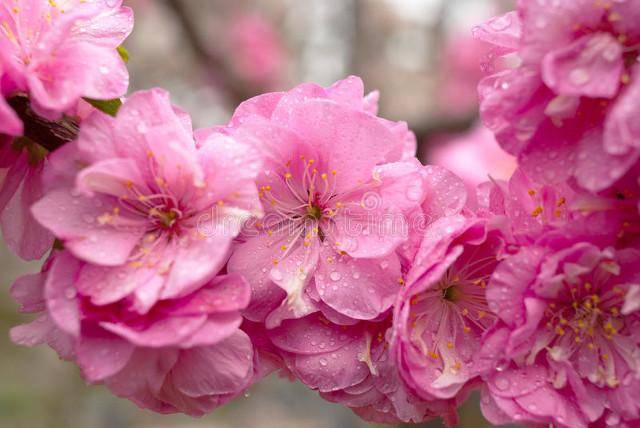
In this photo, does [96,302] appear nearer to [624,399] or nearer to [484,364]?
[484,364]

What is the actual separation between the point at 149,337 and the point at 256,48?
12.3 ft

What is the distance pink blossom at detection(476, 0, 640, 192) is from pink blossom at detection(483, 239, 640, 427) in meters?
0.09

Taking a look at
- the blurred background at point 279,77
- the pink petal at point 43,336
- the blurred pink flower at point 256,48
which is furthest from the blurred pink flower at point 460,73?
the pink petal at point 43,336

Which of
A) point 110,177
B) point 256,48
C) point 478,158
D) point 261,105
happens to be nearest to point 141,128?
point 110,177

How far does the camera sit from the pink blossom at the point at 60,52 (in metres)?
0.64

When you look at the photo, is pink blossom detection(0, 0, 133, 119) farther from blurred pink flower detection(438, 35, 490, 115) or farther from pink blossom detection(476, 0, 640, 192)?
blurred pink flower detection(438, 35, 490, 115)

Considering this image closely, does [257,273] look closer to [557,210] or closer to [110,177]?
[110,177]

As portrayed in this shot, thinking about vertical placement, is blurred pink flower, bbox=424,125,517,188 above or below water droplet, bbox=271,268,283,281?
below

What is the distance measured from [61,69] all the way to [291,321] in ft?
1.23

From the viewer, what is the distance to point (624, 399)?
0.67 metres

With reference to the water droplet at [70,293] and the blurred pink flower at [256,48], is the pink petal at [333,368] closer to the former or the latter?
the water droplet at [70,293]

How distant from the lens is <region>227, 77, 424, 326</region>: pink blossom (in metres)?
0.71

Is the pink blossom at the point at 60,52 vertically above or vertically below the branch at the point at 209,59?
above

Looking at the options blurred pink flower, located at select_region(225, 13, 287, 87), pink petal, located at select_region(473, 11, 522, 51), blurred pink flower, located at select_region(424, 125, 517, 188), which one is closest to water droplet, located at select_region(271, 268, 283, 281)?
pink petal, located at select_region(473, 11, 522, 51)
